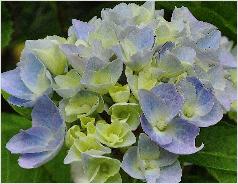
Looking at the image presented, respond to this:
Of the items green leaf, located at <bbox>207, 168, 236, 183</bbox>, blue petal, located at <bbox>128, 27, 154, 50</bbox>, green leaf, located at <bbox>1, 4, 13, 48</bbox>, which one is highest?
blue petal, located at <bbox>128, 27, 154, 50</bbox>

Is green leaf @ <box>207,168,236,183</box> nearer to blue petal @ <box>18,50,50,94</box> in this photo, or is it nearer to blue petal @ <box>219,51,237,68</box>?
blue petal @ <box>219,51,237,68</box>

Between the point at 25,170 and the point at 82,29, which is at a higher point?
the point at 82,29

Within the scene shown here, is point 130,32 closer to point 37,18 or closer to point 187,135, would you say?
point 187,135

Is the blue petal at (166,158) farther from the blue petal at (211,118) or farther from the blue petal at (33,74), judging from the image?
the blue petal at (33,74)

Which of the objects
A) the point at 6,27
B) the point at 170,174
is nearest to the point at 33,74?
the point at 170,174

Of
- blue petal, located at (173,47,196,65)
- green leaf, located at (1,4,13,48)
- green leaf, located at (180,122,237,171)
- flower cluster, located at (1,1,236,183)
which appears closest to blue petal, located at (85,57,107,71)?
flower cluster, located at (1,1,236,183)

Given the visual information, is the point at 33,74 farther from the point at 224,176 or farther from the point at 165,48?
the point at 224,176

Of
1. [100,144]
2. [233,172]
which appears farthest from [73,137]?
[233,172]
